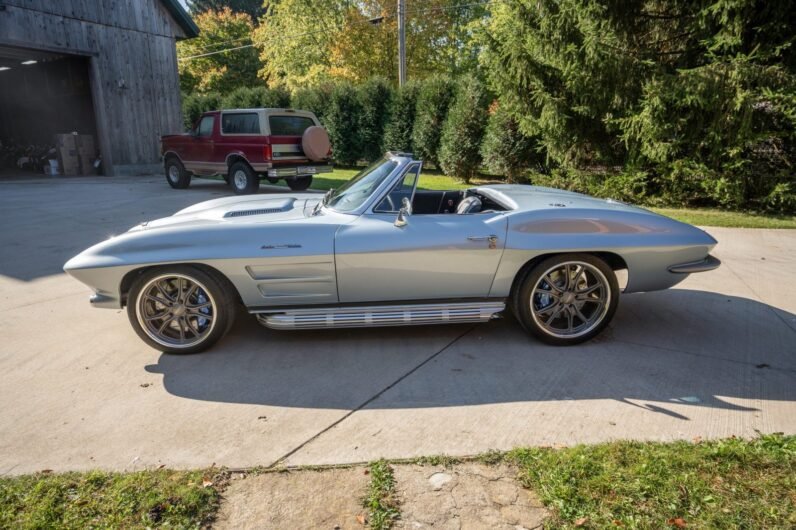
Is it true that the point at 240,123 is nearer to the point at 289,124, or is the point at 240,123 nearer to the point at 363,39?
the point at 289,124

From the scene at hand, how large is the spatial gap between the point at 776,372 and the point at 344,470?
2.96 meters

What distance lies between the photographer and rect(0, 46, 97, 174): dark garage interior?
720 inches

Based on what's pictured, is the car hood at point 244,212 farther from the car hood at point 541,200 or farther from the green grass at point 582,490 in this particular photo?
the green grass at point 582,490

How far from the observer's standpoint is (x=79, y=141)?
56.1 feet

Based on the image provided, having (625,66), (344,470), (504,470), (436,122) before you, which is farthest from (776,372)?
(436,122)

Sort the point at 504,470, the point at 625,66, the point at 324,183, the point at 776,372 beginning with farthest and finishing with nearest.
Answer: the point at 324,183 < the point at 625,66 < the point at 776,372 < the point at 504,470

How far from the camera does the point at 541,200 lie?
4105 mm

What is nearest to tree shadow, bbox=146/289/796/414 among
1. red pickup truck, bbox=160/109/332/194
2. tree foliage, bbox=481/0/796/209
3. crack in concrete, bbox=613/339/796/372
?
crack in concrete, bbox=613/339/796/372

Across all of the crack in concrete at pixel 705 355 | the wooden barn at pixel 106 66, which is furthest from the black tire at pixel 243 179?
the crack in concrete at pixel 705 355

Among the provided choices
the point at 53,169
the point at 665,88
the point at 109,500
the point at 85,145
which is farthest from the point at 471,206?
the point at 53,169

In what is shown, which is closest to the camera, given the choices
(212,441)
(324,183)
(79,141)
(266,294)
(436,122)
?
(212,441)

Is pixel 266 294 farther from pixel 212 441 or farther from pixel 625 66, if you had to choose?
pixel 625 66

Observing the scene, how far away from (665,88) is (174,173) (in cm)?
1154

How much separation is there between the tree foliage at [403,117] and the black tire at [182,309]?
13813 mm
